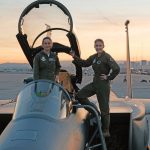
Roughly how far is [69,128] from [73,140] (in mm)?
211

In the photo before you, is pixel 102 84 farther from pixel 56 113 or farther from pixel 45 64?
pixel 56 113

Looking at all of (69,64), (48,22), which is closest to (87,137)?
(69,64)

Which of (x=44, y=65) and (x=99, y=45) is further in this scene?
(x=44, y=65)

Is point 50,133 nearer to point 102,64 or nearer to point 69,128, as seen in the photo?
point 69,128

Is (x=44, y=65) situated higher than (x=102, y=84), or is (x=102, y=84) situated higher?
(x=44, y=65)

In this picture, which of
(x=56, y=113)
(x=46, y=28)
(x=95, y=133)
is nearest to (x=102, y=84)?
(x=95, y=133)

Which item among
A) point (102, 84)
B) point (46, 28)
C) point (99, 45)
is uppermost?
point (46, 28)

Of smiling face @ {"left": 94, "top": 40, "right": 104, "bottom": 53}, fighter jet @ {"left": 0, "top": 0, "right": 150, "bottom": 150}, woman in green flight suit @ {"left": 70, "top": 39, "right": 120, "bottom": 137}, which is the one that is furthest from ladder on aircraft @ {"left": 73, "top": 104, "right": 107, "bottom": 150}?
smiling face @ {"left": 94, "top": 40, "right": 104, "bottom": 53}

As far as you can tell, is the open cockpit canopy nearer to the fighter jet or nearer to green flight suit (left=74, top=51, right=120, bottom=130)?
the fighter jet

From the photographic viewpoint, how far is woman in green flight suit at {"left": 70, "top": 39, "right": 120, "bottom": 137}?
23.5 ft

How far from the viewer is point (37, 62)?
24.5 feet

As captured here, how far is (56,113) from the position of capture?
5.73 meters

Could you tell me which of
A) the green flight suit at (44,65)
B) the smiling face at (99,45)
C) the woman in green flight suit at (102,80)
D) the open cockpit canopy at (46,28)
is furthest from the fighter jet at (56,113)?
the smiling face at (99,45)

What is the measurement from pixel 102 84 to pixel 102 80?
7 cm
